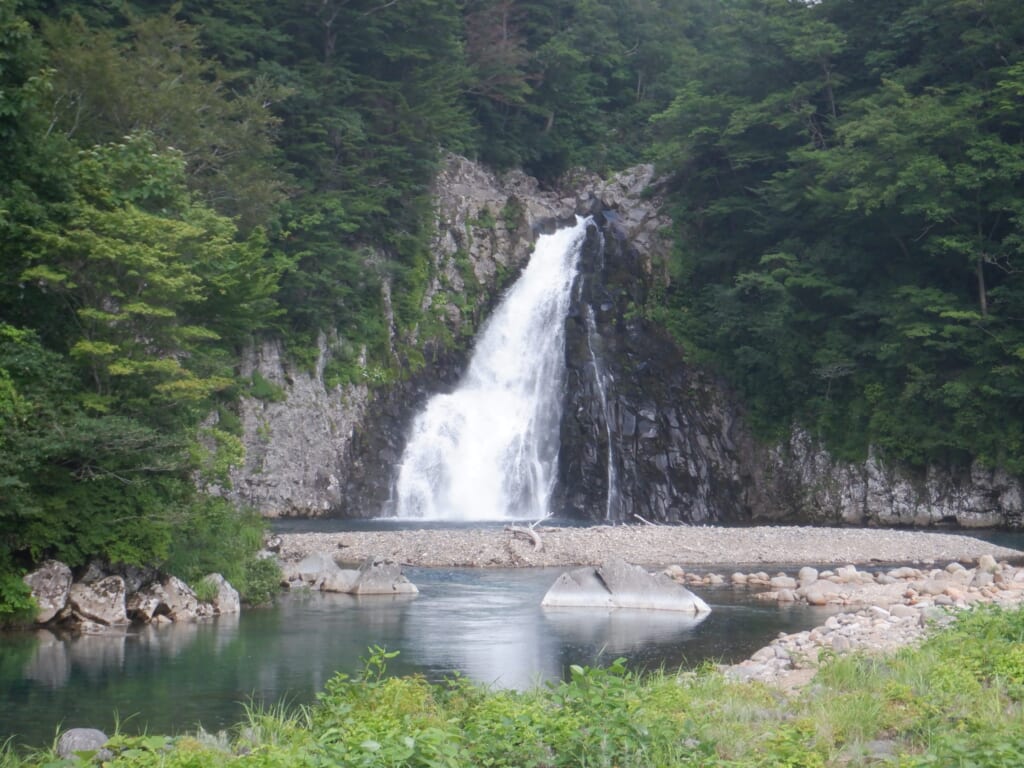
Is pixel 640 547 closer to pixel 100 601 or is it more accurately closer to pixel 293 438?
pixel 100 601

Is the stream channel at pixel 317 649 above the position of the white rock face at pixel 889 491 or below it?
below

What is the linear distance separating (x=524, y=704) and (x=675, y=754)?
1.50m

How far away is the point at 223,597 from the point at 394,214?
2271 cm

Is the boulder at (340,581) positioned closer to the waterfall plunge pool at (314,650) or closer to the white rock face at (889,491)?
the waterfall plunge pool at (314,650)

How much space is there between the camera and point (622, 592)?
16188 mm

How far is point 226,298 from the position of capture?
62.5ft

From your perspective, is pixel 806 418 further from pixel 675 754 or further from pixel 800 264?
pixel 675 754

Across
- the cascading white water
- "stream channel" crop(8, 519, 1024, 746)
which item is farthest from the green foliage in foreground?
the cascading white water

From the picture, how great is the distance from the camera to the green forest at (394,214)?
14281mm

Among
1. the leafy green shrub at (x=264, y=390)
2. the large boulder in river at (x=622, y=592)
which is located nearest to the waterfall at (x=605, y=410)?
the leafy green shrub at (x=264, y=390)

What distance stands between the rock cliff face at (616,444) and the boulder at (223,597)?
1354 centimetres

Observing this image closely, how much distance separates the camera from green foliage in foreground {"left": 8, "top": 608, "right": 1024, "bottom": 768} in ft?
18.3

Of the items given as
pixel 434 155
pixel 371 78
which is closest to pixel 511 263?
pixel 434 155

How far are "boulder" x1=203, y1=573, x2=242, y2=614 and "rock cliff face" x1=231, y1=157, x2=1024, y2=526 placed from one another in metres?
13.5
